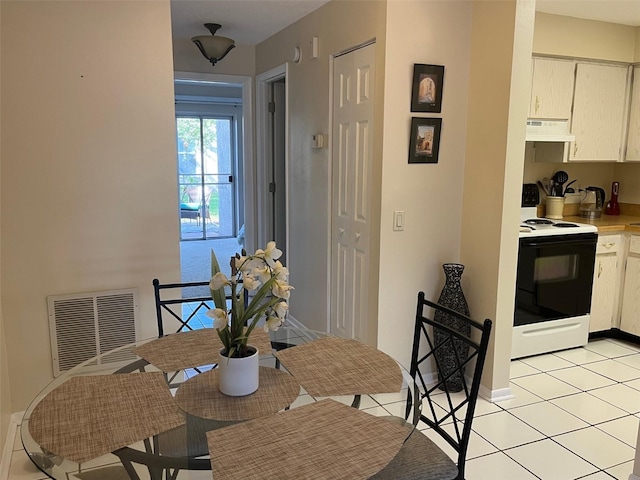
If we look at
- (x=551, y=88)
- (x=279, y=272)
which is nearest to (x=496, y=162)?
(x=551, y=88)

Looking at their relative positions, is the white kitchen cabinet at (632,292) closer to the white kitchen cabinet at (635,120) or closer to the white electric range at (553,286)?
the white electric range at (553,286)

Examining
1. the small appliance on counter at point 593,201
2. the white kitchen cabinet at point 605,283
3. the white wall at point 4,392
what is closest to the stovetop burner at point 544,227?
the white kitchen cabinet at point 605,283

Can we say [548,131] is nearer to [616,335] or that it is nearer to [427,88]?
[427,88]

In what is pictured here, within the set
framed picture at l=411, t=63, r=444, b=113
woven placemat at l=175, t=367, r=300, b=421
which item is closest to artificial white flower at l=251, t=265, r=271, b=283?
woven placemat at l=175, t=367, r=300, b=421

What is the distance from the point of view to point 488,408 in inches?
115

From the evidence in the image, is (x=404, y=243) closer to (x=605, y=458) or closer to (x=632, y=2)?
(x=605, y=458)

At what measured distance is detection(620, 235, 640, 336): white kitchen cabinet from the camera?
12.5 feet

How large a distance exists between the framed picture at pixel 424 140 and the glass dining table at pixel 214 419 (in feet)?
4.81

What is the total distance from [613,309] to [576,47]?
2057mm

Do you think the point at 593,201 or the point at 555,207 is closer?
the point at 555,207

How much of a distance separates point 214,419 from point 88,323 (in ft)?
5.48

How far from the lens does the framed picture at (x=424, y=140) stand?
2.91m

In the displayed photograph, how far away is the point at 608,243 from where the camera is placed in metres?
3.82

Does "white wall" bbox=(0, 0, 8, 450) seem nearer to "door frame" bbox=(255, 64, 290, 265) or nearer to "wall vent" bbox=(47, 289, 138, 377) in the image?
"wall vent" bbox=(47, 289, 138, 377)
